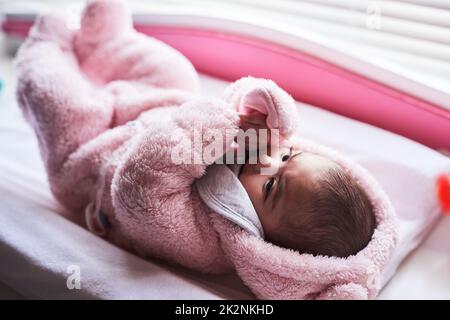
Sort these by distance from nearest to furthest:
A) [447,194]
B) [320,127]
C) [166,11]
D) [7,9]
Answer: [447,194]
[320,127]
[166,11]
[7,9]

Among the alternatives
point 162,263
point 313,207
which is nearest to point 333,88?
point 313,207

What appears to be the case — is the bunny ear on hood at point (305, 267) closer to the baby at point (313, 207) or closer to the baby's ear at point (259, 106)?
the baby at point (313, 207)

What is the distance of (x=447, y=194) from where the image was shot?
851mm

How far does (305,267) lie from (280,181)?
129 millimetres

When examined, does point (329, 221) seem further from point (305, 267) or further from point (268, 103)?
point (268, 103)

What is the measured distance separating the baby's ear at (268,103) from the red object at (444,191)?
28cm

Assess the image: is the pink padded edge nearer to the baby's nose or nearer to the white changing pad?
the white changing pad

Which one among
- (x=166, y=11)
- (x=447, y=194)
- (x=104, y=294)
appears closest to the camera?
(x=104, y=294)

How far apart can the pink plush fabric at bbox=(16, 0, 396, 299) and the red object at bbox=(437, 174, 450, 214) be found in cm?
13

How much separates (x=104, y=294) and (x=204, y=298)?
0.45 feet

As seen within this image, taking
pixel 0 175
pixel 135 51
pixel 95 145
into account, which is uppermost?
pixel 135 51

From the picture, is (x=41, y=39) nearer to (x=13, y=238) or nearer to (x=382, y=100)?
(x=13, y=238)

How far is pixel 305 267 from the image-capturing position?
2.28 feet

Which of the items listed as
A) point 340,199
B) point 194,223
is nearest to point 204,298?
point 194,223
